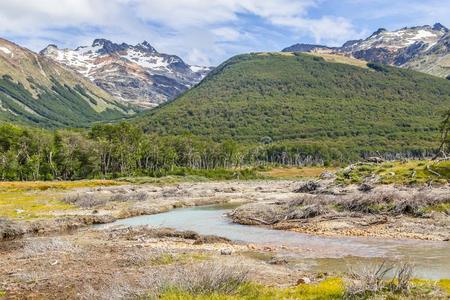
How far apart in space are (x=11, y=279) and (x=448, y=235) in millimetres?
33644

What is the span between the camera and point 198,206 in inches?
3406

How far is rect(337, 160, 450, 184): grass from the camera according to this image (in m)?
69.1

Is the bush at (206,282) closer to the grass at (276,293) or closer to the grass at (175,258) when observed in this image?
the grass at (276,293)

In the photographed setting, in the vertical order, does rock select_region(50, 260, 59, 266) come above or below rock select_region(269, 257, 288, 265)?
below

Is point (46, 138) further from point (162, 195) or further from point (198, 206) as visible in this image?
point (198, 206)

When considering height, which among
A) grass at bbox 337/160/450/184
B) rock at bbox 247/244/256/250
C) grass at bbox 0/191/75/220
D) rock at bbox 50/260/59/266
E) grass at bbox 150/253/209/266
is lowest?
grass at bbox 0/191/75/220

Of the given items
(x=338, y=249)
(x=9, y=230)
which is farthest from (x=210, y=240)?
(x=9, y=230)

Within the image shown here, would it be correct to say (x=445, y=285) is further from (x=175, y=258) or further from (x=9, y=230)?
(x=9, y=230)

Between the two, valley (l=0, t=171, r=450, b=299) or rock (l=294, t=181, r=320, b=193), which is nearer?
valley (l=0, t=171, r=450, b=299)

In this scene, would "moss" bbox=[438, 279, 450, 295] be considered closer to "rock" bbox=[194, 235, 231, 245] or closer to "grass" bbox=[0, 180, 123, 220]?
"rock" bbox=[194, 235, 231, 245]

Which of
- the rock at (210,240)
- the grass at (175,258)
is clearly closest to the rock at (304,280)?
the grass at (175,258)

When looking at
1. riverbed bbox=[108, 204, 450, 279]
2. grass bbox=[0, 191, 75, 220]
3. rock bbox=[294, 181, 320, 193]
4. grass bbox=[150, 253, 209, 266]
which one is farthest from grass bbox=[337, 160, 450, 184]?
grass bbox=[0, 191, 75, 220]

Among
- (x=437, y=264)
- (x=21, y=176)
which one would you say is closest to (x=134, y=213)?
(x=437, y=264)

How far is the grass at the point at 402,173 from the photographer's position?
6910 cm
